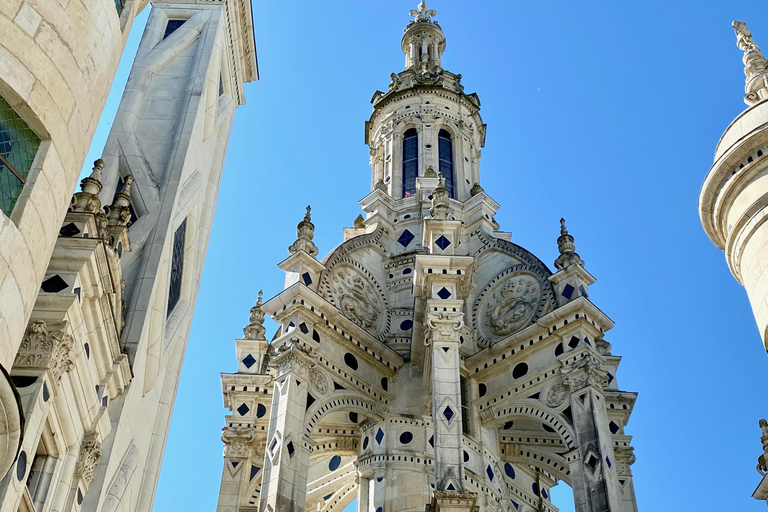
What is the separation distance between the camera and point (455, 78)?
43219mm

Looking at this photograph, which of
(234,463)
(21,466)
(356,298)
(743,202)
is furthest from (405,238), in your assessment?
(743,202)

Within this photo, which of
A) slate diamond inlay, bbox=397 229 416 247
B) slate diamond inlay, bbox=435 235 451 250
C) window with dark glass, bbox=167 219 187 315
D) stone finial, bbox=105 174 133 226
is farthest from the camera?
slate diamond inlay, bbox=397 229 416 247

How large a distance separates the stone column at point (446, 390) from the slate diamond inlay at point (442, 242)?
2.24 metres

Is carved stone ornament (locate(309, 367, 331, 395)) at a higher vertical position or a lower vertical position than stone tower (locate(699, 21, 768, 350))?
higher

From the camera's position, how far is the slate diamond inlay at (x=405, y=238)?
34719 mm

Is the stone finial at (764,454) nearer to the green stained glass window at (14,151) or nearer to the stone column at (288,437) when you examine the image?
the stone column at (288,437)

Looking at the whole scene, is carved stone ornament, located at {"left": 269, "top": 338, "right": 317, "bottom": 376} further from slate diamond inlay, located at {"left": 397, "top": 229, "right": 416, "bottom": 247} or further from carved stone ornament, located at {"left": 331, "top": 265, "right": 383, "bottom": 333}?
slate diamond inlay, located at {"left": 397, "top": 229, "right": 416, "bottom": 247}

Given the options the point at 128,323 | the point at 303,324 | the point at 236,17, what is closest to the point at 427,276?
the point at 303,324

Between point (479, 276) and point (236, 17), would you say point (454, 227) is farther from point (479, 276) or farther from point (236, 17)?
point (236, 17)

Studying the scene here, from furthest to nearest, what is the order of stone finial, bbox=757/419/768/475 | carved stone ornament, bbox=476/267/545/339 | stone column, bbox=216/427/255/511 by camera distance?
carved stone ornament, bbox=476/267/545/339, stone column, bbox=216/427/255/511, stone finial, bbox=757/419/768/475

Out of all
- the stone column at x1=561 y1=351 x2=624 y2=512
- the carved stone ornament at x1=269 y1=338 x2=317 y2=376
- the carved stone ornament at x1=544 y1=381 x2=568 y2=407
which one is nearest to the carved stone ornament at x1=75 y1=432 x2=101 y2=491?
the carved stone ornament at x1=269 y1=338 x2=317 y2=376

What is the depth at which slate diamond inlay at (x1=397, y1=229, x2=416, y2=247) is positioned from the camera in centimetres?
3472

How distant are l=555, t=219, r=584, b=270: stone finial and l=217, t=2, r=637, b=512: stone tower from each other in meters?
0.07

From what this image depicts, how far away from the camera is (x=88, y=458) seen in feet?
47.2
